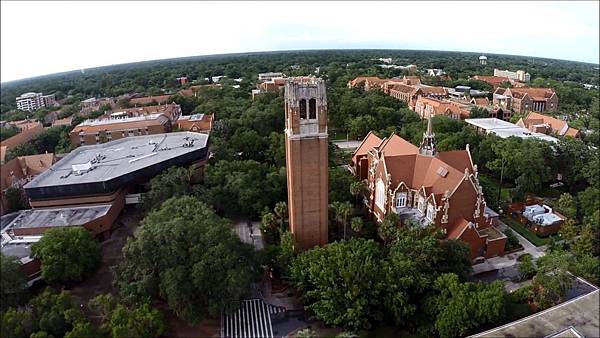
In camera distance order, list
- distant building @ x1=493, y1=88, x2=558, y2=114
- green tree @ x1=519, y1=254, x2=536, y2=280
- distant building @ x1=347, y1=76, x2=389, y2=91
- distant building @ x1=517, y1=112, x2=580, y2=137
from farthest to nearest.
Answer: distant building @ x1=347, y1=76, x2=389, y2=91 → distant building @ x1=493, y1=88, x2=558, y2=114 → distant building @ x1=517, y1=112, x2=580, y2=137 → green tree @ x1=519, y1=254, x2=536, y2=280

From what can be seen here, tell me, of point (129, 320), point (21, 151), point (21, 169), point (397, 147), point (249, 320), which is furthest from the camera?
point (21, 151)

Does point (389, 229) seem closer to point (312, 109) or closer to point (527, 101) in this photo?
point (312, 109)

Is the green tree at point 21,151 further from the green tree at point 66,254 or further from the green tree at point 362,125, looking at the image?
the green tree at point 362,125

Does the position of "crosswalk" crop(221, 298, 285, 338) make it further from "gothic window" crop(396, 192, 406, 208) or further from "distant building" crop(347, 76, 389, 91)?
"distant building" crop(347, 76, 389, 91)

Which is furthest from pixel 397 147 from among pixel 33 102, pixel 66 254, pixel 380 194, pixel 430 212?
pixel 33 102

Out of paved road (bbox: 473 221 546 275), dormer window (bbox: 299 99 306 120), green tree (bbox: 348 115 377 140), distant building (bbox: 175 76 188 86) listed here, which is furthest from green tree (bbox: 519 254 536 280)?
distant building (bbox: 175 76 188 86)

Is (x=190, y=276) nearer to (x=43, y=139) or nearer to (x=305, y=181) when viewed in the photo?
(x=305, y=181)
